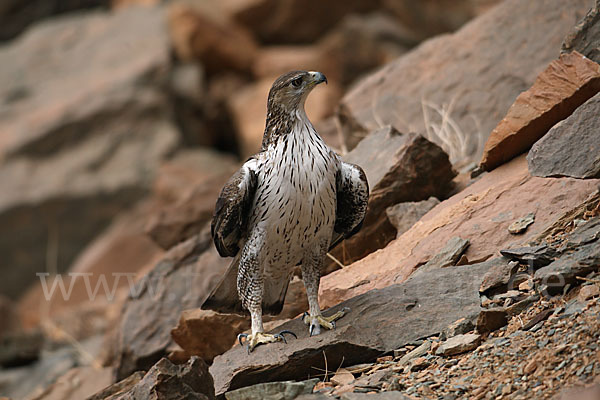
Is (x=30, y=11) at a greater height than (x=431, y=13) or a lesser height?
greater

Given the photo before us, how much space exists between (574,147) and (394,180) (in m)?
1.71

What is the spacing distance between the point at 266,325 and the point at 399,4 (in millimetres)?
Result: 11410

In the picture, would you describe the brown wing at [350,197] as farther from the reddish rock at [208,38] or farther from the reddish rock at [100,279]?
the reddish rock at [208,38]

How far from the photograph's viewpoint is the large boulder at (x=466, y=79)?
7199mm

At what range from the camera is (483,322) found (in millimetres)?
3943

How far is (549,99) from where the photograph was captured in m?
5.19

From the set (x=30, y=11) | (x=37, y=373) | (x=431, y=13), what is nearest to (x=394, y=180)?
(x=37, y=373)

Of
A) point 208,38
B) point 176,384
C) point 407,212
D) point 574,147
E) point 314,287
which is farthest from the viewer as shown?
point 208,38

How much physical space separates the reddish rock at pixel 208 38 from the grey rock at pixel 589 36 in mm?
10265

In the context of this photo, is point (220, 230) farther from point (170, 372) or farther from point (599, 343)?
point (599, 343)

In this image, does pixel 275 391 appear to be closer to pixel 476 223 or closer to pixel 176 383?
pixel 176 383

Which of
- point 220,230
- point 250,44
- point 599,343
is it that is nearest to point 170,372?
point 220,230

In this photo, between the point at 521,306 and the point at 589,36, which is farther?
the point at 589,36

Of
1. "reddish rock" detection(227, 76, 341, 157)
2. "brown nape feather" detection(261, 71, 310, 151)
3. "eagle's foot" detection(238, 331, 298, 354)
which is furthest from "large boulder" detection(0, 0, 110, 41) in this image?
"eagle's foot" detection(238, 331, 298, 354)
